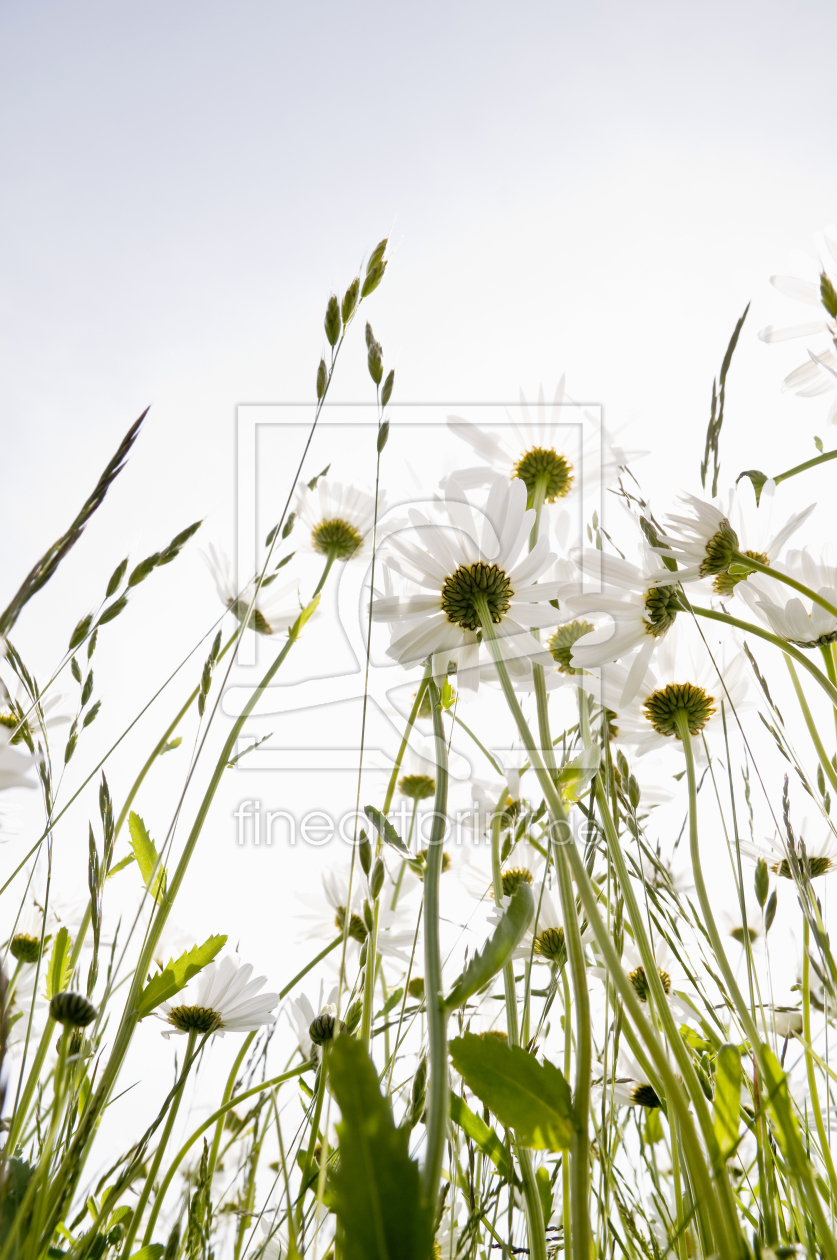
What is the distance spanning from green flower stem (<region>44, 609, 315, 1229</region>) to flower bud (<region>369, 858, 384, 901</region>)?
130 mm

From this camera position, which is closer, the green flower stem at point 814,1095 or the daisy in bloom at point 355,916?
the green flower stem at point 814,1095

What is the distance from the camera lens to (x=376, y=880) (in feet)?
1.90

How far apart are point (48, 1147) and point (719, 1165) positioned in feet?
1.08

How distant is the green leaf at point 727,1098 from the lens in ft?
1.42

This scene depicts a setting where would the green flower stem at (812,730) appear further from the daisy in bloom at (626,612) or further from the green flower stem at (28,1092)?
the green flower stem at (28,1092)

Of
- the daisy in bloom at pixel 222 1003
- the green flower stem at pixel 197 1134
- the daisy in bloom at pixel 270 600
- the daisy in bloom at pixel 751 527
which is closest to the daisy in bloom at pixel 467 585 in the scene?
the daisy in bloom at pixel 751 527

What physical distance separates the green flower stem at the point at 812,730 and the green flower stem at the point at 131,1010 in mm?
471

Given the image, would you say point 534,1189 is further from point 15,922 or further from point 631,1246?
point 15,922

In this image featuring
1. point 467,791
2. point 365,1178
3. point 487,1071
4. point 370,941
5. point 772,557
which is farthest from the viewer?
point 467,791

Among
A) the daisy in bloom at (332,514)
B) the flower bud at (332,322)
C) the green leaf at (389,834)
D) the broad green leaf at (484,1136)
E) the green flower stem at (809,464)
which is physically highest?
the daisy in bloom at (332,514)

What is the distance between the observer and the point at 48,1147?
40 cm

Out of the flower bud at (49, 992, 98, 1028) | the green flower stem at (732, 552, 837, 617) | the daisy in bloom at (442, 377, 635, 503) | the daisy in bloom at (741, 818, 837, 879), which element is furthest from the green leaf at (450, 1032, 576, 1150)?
the daisy in bloom at (442, 377, 635, 503)

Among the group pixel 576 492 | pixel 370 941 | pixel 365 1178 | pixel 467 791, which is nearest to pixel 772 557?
pixel 576 492

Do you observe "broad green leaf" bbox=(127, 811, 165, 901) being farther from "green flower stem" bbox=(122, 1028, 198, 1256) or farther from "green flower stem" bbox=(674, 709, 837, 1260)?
"green flower stem" bbox=(674, 709, 837, 1260)
